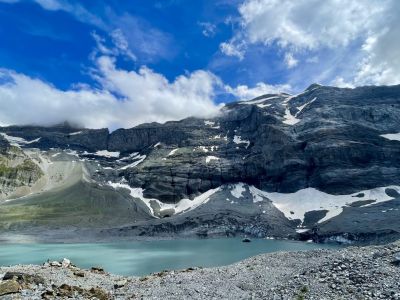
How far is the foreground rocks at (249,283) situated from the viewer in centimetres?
2381

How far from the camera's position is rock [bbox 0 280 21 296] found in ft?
78.1

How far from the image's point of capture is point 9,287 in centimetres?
2422

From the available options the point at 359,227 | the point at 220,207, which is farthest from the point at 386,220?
the point at 220,207

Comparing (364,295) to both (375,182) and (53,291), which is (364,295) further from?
(375,182)

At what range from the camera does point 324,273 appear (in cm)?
2683

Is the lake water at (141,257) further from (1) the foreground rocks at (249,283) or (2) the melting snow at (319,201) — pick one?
(2) the melting snow at (319,201)

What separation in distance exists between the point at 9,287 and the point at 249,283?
16.5m

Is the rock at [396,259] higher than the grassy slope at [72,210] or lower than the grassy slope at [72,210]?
lower

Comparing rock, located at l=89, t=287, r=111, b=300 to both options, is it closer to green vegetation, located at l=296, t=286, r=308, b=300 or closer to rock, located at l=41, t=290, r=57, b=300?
rock, located at l=41, t=290, r=57, b=300

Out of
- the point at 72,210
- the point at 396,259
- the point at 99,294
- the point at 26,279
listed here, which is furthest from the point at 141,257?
the point at 72,210

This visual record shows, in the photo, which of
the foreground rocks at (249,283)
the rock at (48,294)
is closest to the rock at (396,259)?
the foreground rocks at (249,283)

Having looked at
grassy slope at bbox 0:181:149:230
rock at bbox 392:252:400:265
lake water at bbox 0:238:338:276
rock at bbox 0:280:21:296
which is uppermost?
grassy slope at bbox 0:181:149:230

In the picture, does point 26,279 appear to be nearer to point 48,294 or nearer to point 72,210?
point 48,294

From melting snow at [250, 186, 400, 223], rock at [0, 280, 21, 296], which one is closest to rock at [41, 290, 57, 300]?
rock at [0, 280, 21, 296]
